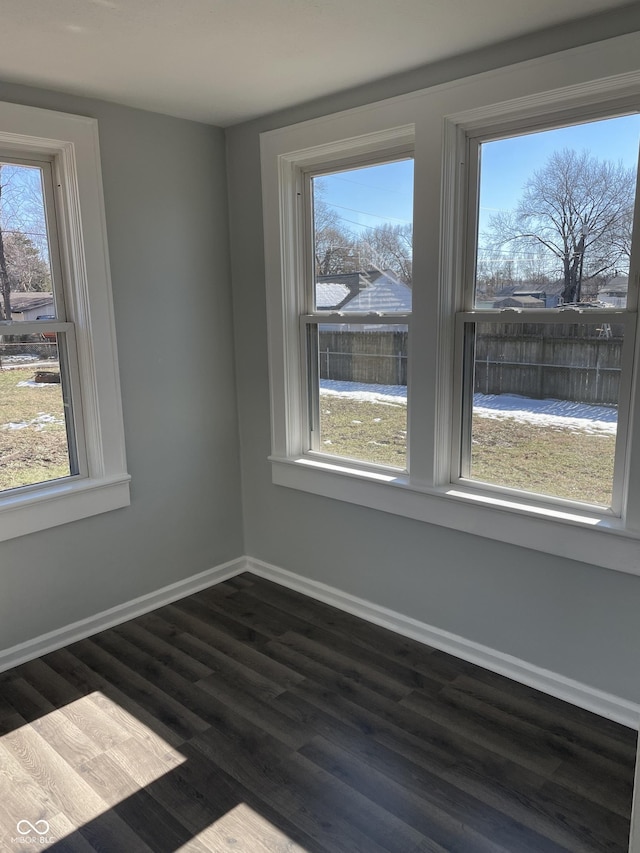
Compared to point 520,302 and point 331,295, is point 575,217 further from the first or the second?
point 331,295

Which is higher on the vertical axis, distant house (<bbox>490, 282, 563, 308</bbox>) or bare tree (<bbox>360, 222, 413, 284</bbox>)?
bare tree (<bbox>360, 222, 413, 284</bbox>)

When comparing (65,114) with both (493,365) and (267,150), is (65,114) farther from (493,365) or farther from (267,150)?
(493,365)

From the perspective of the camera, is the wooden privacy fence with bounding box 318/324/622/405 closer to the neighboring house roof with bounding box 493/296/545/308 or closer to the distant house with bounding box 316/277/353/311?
the neighboring house roof with bounding box 493/296/545/308

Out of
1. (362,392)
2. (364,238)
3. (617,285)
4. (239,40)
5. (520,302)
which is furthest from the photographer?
(362,392)

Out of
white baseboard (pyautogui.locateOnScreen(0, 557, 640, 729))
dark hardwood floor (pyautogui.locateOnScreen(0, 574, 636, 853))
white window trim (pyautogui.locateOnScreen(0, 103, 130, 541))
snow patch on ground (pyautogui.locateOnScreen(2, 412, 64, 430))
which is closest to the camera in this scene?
dark hardwood floor (pyautogui.locateOnScreen(0, 574, 636, 853))

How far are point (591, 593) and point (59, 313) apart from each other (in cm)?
259

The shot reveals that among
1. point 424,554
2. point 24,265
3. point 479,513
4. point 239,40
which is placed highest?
point 239,40

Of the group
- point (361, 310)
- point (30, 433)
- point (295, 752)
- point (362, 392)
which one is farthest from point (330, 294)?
point (295, 752)

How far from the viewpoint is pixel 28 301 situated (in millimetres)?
2807

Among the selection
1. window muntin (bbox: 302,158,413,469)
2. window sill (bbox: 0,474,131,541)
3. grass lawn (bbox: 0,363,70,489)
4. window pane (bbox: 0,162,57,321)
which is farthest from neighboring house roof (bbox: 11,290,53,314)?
window muntin (bbox: 302,158,413,469)

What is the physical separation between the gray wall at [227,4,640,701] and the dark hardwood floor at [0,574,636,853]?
214mm

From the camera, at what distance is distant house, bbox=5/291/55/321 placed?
9.09 feet

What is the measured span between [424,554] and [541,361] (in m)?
1.02

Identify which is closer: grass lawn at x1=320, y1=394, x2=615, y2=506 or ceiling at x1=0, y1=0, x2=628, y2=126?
ceiling at x1=0, y1=0, x2=628, y2=126
